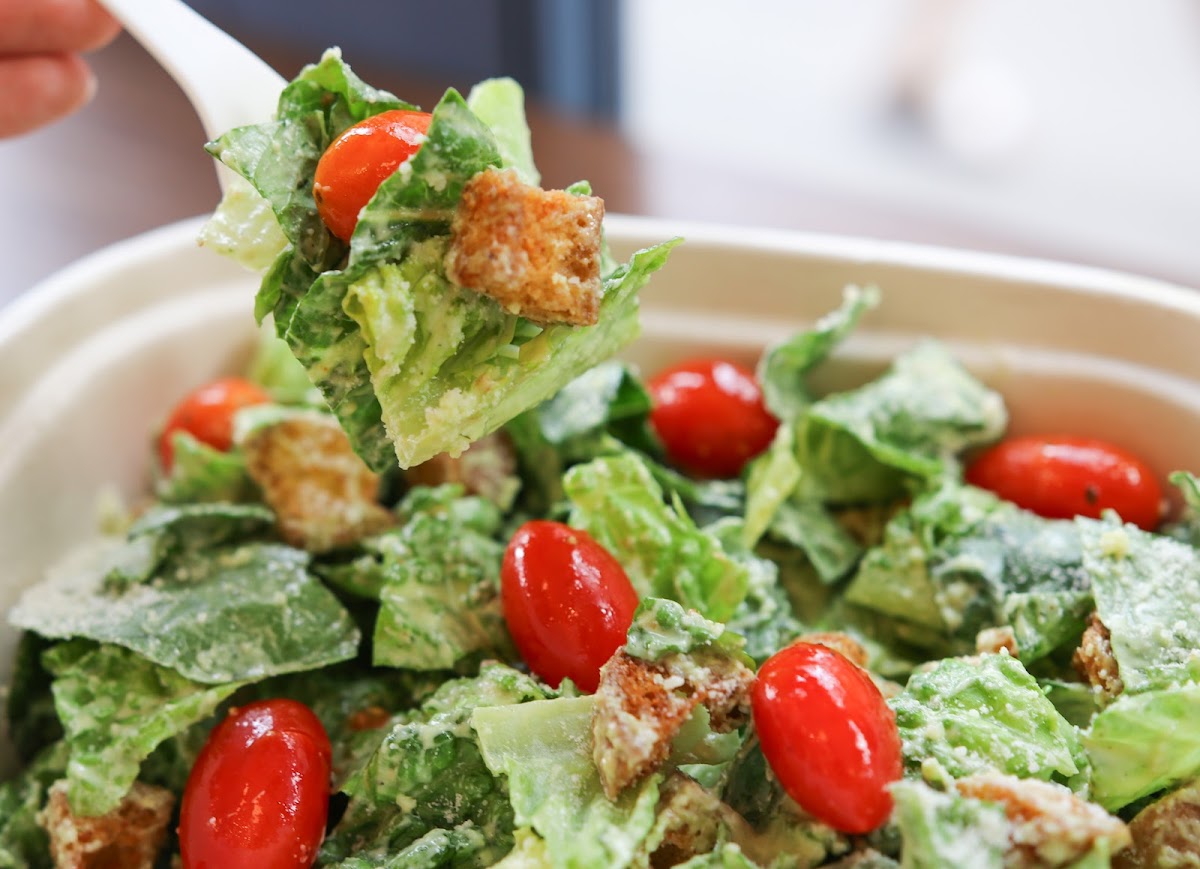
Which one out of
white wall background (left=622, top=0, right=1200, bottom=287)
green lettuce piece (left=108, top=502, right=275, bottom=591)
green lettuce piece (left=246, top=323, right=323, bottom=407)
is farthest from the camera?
white wall background (left=622, top=0, right=1200, bottom=287)

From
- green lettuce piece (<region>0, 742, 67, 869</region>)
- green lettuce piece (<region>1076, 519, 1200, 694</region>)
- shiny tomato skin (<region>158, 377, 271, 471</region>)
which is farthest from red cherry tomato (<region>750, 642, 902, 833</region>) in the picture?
shiny tomato skin (<region>158, 377, 271, 471</region>)

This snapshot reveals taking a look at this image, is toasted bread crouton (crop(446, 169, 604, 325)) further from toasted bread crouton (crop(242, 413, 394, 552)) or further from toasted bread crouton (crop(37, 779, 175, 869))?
toasted bread crouton (crop(37, 779, 175, 869))

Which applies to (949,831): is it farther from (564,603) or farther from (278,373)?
(278,373)

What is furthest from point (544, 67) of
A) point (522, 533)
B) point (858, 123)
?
point (522, 533)

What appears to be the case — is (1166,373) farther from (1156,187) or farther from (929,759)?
(1156,187)

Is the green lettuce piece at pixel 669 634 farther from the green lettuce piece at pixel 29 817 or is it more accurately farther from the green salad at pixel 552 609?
the green lettuce piece at pixel 29 817

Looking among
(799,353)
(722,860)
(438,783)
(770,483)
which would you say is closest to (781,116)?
(799,353)
